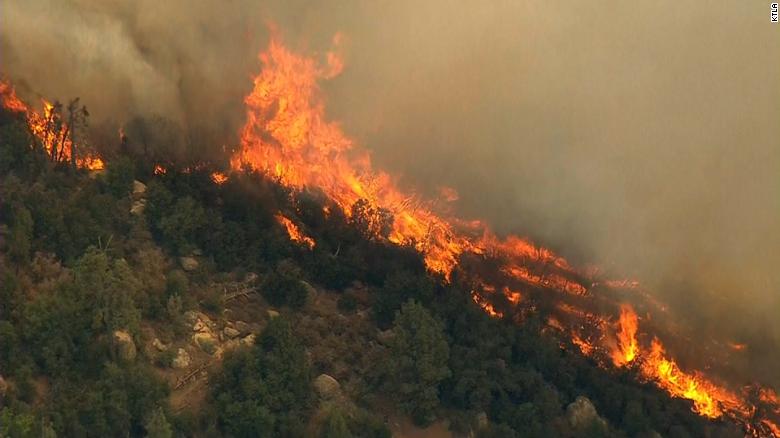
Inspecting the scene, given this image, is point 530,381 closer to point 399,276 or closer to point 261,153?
point 399,276

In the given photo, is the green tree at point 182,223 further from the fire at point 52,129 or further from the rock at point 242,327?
the fire at point 52,129

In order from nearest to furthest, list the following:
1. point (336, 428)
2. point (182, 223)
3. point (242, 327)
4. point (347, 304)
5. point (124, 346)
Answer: point (124, 346) < point (336, 428) < point (242, 327) < point (182, 223) < point (347, 304)

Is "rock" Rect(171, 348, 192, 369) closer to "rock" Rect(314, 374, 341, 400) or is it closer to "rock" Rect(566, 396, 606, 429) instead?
"rock" Rect(314, 374, 341, 400)

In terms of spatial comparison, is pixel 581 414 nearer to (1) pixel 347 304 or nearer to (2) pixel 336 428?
(1) pixel 347 304

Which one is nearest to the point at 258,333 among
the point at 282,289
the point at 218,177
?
the point at 282,289

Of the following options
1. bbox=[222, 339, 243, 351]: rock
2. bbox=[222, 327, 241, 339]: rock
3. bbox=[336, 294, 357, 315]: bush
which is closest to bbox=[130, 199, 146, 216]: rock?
bbox=[222, 327, 241, 339]: rock

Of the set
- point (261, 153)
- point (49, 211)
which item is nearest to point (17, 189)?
point (49, 211)
